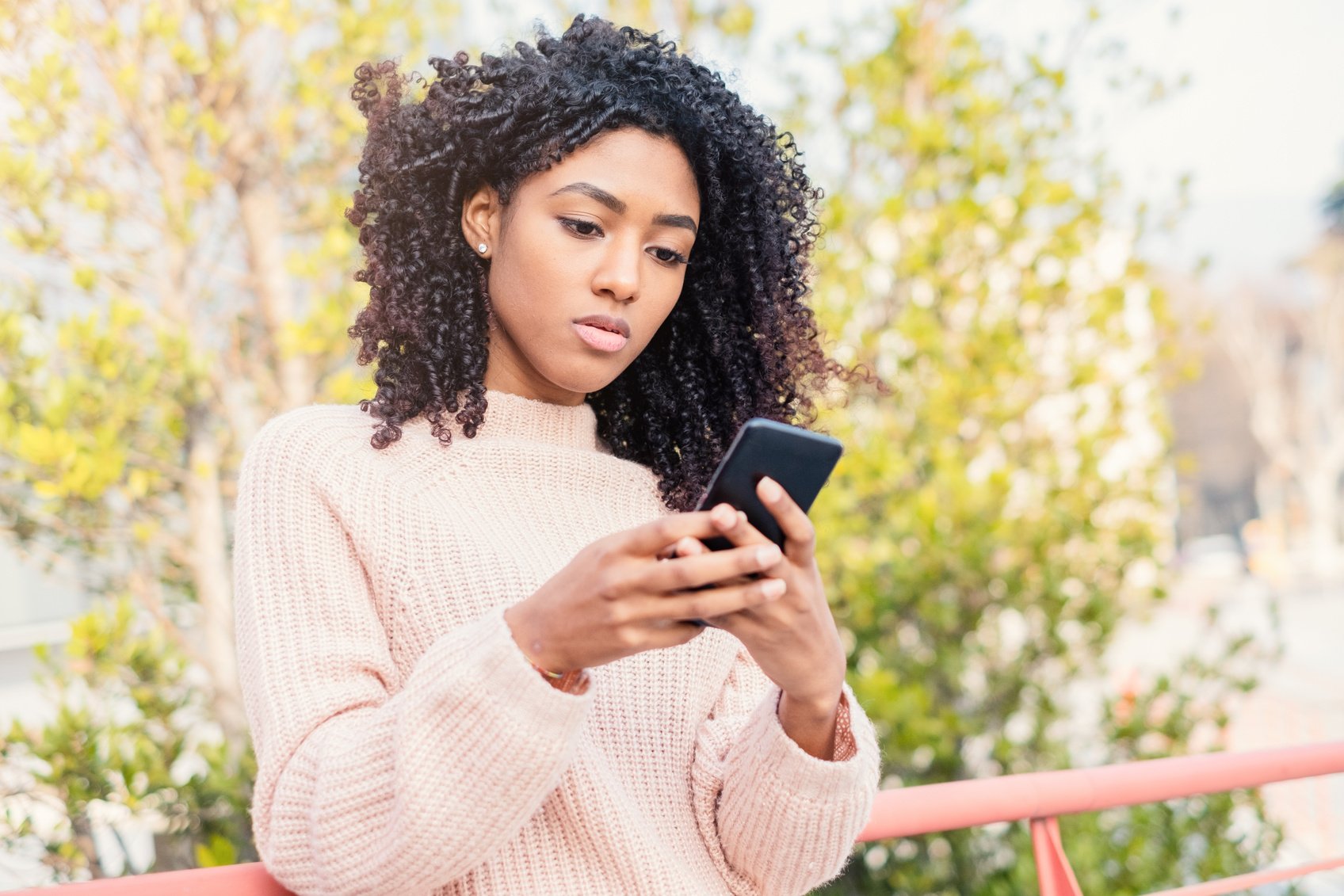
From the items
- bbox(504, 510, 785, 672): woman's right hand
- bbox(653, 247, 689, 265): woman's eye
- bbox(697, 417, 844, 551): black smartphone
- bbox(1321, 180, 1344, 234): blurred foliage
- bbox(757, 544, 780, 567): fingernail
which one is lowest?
bbox(504, 510, 785, 672): woman's right hand

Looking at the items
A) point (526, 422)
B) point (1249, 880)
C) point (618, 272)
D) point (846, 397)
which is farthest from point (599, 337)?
point (846, 397)

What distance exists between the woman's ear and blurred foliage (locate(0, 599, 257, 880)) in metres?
1.40

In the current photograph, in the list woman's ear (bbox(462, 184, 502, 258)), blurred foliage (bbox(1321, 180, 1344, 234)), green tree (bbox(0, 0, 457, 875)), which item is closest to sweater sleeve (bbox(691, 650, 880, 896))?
woman's ear (bbox(462, 184, 502, 258))

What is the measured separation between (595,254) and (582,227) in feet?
0.12

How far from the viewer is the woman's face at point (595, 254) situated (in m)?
1.24

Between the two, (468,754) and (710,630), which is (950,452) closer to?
(710,630)

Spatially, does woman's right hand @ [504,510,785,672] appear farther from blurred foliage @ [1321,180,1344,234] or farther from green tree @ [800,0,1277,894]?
blurred foliage @ [1321,180,1344,234]

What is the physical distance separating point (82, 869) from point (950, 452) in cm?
233

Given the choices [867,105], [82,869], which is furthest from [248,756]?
[867,105]

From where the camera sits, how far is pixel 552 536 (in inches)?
50.8

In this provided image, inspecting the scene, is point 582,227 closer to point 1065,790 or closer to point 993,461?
point 1065,790

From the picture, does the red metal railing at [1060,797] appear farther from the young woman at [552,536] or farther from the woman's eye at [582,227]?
the woman's eye at [582,227]

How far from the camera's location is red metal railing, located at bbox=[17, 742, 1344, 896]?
5.14 ft

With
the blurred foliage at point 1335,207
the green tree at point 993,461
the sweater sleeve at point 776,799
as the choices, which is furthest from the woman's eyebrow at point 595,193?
the blurred foliage at point 1335,207
